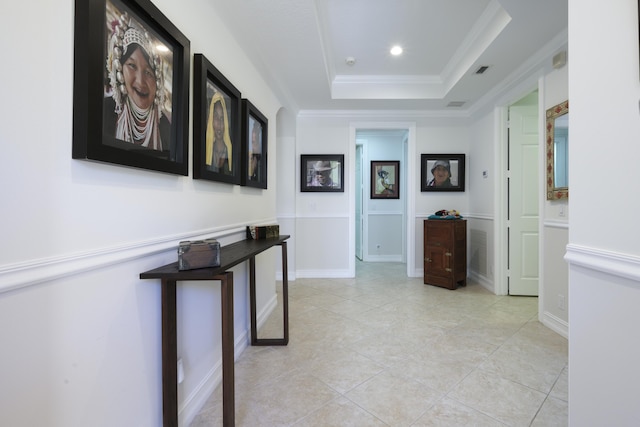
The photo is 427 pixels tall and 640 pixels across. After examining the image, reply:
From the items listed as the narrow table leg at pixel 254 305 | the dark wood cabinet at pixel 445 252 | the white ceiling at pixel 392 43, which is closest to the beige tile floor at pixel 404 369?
the narrow table leg at pixel 254 305

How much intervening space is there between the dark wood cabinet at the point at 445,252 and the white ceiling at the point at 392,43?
1675mm

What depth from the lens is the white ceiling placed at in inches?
78.7

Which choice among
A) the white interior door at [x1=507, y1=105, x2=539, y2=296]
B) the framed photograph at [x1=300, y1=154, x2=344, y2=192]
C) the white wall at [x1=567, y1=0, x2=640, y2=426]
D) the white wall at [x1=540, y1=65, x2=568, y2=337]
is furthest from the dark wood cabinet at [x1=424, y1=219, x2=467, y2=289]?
the white wall at [x1=567, y1=0, x2=640, y2=426]

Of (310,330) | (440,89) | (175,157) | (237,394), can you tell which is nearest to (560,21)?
(440,89)

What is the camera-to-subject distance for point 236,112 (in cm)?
197

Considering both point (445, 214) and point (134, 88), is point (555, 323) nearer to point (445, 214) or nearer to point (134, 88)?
point (445, 214)

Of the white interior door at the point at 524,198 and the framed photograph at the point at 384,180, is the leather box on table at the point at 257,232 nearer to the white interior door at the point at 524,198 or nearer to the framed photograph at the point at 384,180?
the white interior door at the point at 524,198

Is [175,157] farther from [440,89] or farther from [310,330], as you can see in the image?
[440,89]

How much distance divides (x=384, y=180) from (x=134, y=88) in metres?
5.08

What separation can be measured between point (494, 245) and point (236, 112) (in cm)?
334

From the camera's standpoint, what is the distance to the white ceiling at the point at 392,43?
200 centimetres

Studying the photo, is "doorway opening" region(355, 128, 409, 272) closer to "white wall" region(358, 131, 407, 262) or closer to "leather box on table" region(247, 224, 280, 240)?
"white wall" region(358, 131, 407, 262)

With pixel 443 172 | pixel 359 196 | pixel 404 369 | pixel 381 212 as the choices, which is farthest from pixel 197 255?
pixel 359 196

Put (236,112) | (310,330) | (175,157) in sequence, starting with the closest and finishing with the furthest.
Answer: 1. (175,157)
2. (236,112)
3. (310,330)
